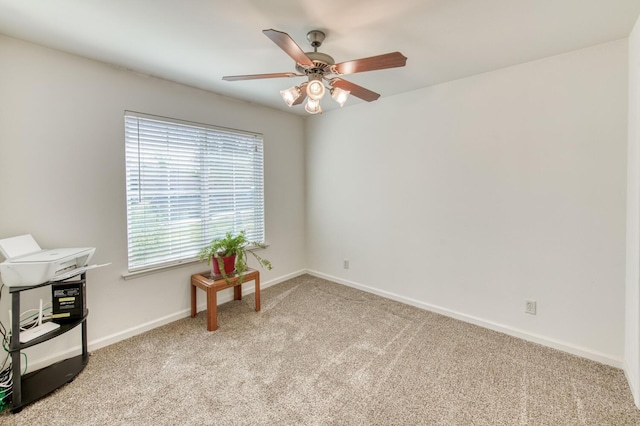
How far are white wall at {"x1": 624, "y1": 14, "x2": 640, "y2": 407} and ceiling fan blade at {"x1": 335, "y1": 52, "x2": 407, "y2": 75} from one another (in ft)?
5.10

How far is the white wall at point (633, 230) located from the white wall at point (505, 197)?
0.08 meters

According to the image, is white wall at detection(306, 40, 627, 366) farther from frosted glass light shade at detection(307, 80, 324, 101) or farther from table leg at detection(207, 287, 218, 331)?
table leg at detection(207, 287, 218, 331)

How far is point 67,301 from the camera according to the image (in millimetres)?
2025

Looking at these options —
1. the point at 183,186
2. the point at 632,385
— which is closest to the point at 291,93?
the point at 183,186

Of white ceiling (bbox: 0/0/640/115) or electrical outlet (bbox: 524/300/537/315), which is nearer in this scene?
white ceiling (bbox: 0/0/640/115)

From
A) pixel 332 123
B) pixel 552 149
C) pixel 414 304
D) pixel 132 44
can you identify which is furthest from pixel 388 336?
pixel 132 44

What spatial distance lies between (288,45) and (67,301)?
2319mm

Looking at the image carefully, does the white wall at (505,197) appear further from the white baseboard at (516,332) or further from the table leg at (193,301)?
the table leg at (193,301)

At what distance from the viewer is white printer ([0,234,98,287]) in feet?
5.59

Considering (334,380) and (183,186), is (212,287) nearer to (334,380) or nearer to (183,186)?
(183,186)

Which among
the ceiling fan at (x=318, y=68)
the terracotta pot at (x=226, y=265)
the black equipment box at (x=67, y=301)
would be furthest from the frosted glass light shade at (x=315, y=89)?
the black equipment box at (x=67, y=301)

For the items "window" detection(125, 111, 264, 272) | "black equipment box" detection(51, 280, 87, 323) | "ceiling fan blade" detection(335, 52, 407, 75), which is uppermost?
"ceiling fan blade" detection(335, 52, 407, 75)

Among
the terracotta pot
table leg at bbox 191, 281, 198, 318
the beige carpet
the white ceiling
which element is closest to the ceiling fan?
the white ceiling

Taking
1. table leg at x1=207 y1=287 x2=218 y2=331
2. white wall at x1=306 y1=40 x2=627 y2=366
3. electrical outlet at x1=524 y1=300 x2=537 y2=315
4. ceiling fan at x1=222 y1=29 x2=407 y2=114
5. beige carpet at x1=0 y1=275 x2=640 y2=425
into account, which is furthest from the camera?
table leg at x1=207 y1=287 x2=218 y2=331
